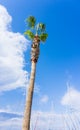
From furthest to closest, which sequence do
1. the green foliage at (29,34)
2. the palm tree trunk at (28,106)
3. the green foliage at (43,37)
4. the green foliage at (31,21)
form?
the green foliage at (31,21) < the green foliage at (43,37) < the green foliage at (29,34) < the palm tree trunk at (28,106)

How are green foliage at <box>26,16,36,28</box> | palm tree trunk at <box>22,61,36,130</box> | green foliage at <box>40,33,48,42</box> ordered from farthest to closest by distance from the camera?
1. green foliage at <box>26,16,36,28</box>
2. green foliage at <box>40,33,48,42</box>
3. palm tree trunk at <box>22,61,36,130</box>

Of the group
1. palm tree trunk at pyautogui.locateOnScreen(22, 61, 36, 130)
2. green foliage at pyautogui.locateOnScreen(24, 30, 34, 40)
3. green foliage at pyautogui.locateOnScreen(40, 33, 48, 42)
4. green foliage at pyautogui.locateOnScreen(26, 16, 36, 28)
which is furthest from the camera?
green foliage at pyautogui.locateOnScreen(26, 16, 36, 28)

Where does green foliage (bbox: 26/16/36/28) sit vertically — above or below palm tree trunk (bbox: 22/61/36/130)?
above

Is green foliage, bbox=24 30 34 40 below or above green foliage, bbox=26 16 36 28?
below

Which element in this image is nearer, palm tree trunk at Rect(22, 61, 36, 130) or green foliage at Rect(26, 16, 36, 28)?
palm tree trunk at Rect(22, 61, 36, 130)

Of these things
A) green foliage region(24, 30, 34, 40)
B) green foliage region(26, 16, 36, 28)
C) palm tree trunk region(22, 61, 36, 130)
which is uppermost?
green foliage region(26, 16, 36, 28)

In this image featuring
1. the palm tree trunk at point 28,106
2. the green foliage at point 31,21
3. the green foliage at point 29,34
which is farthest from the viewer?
the green foliage at point 31,21

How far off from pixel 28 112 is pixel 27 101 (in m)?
0.99

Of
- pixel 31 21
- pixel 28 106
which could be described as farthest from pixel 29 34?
pixel 28 106

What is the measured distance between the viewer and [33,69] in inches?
989

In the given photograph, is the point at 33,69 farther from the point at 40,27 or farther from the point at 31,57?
the point at 40,27

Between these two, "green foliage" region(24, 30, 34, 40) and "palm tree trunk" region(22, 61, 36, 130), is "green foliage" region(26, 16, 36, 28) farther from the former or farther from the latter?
"palm tree trunk" region(22, 61, 36, 130)

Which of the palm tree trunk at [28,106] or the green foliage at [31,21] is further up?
the green foliage at [31,21]

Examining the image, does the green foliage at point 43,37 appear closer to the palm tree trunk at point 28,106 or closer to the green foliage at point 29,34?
the green foliage at point 29,34
